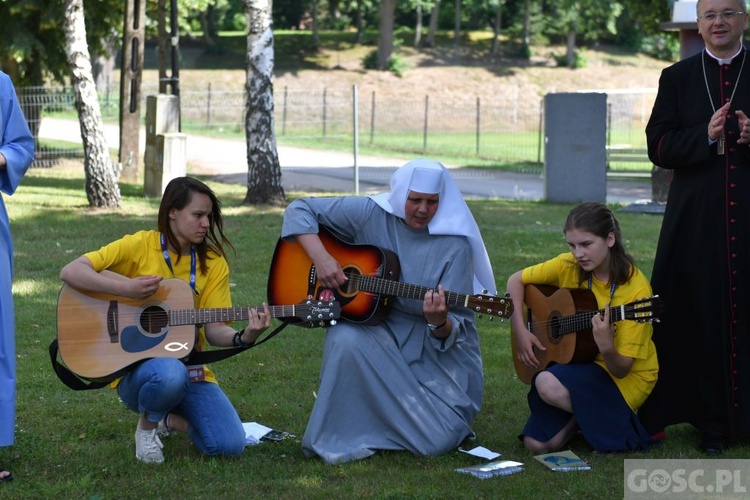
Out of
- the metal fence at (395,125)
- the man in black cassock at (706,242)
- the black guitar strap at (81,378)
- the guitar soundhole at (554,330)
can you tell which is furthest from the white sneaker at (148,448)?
the metal fence at (395,125)

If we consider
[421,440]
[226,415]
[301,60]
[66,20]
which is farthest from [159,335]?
[301,60]

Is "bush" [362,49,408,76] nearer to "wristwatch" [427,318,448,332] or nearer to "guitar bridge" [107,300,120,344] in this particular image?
"wristwatch" [427,318,448,332]

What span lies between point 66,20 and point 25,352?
8019 millimetres

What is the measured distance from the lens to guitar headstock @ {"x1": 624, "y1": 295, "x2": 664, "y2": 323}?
5098 millimetres

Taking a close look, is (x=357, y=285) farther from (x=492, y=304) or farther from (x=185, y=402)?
(x=185, y=402)

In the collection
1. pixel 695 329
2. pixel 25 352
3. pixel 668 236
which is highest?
pixel 668 236

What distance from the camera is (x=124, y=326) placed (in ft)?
17.3

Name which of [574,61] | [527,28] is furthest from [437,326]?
[527,28]

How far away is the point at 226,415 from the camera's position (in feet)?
17.8

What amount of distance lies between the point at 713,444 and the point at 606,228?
48.7 inches

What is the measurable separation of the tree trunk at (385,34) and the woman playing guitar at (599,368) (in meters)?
47.2

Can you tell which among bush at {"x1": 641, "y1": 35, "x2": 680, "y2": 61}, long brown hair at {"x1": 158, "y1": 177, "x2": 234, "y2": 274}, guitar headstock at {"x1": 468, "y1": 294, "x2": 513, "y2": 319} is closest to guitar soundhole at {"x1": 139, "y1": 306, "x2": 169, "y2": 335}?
long brown hair at {"x1": 158, "y1": 177, "x2": 234, "y2": 274}

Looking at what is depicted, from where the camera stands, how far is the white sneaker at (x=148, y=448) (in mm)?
5340

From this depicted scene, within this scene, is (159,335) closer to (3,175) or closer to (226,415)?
(226,415)
